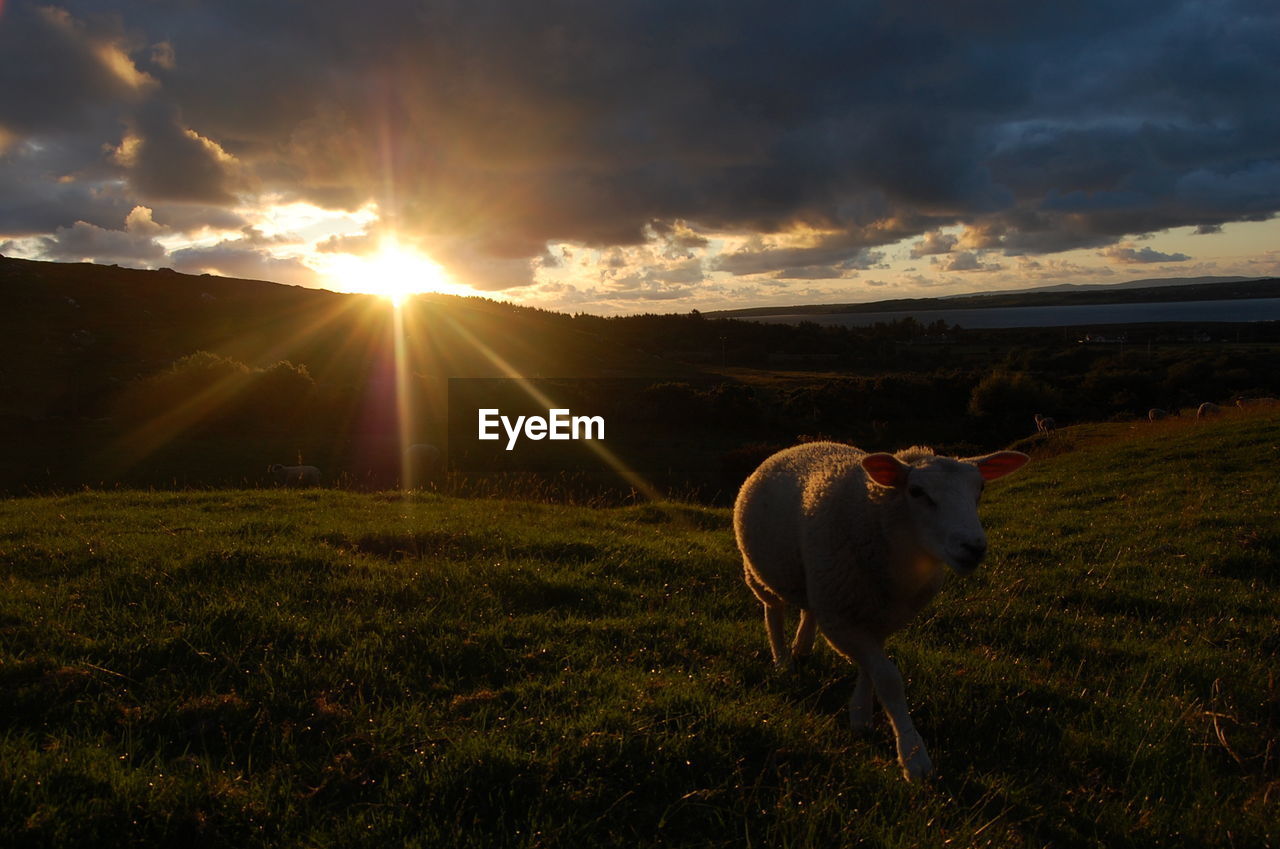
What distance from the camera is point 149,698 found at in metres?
3.99

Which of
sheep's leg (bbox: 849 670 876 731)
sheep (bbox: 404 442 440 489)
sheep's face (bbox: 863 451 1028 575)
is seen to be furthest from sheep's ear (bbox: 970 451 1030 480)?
sheep (bbox: 404 442 440 489)

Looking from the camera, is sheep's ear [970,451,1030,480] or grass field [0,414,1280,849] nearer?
grass field [0,414,1280,849]

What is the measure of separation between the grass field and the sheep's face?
1225mm

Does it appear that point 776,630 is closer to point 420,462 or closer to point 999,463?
point 999,463

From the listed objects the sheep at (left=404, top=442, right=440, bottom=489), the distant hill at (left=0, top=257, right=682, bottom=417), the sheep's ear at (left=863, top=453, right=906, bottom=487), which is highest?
the distant hill at (left=0, top=257, right=682, bottom=417)

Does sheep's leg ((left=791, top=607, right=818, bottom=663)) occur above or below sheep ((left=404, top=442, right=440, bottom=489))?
above

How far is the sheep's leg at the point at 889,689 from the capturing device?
12.6 ft

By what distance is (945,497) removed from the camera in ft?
13.1

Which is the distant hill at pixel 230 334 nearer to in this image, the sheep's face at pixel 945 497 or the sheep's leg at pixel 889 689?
the sheep's leg at pixel 889 689

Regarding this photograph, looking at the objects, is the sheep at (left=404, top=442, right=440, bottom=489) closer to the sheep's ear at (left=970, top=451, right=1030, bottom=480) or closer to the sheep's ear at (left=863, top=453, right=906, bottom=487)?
the sheep's ear at (left=863, top=453, right=906, bottom=487)

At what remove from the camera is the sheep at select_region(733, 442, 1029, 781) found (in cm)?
396

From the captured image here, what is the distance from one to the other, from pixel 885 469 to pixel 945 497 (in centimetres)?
44

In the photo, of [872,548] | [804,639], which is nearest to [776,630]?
[804,639]

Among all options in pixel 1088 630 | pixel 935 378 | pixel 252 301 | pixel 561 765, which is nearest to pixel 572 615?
pixel 561 765
